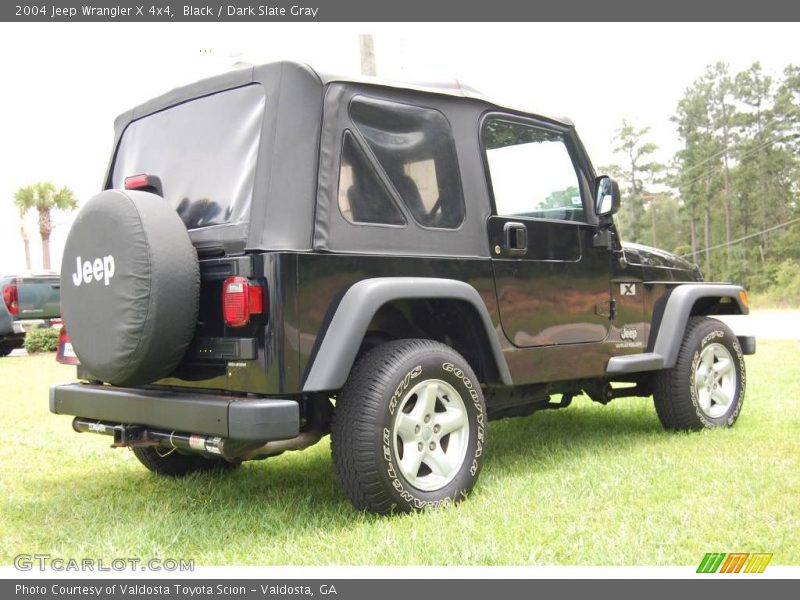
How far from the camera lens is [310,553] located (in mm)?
3326

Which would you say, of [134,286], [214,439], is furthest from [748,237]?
[134,286]

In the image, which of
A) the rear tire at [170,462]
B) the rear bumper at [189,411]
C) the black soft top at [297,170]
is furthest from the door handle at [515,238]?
the rear tire at [170,462]

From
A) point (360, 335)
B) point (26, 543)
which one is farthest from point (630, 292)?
point (26, 543)

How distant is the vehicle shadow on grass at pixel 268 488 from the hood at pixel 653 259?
120 centimetres

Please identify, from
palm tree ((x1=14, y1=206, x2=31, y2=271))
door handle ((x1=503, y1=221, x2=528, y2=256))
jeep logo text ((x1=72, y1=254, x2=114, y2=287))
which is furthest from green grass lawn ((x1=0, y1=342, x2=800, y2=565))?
palm tree ((x1=14, y1=206, x2=31, y2=271))

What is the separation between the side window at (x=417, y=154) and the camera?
3980 millimetres

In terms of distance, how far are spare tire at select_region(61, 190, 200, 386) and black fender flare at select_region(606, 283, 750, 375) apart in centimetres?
278

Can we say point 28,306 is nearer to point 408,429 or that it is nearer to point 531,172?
point 531,172

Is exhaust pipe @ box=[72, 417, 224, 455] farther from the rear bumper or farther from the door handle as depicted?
the door handle

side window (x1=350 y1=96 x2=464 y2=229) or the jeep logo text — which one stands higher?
side window (x1=350 y1=96 x2=464 y2=229)

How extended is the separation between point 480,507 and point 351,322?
3.69ft

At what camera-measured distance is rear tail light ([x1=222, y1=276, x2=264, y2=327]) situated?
3.44 m

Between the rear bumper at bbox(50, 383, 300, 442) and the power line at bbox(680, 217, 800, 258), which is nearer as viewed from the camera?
the rear bumper at bbox(50, 383, 300, 442)
